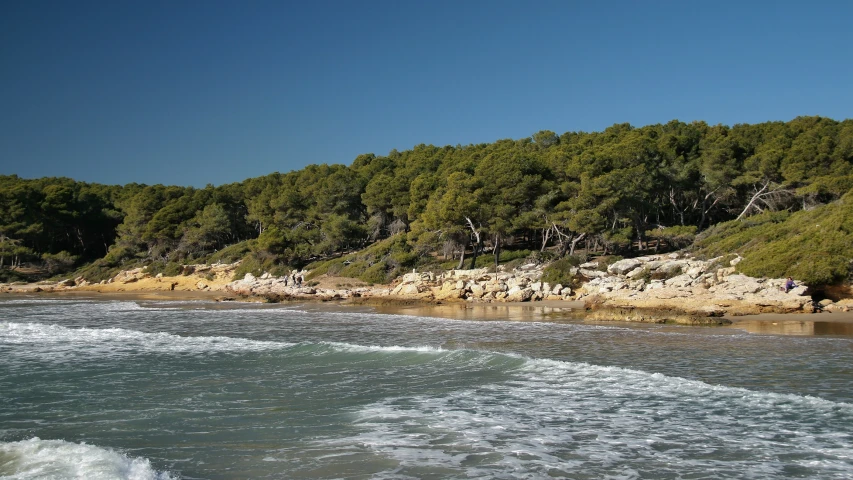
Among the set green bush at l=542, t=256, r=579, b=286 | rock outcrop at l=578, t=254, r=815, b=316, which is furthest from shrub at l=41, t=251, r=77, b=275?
rock outcrop at l=578, t=254, r=815, b=316

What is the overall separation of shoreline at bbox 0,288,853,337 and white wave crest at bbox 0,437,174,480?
51.7ft

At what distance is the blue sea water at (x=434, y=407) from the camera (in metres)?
7.03

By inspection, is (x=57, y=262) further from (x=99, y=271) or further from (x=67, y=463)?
(x=67, y=463)

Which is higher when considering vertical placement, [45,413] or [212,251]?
[212,251]

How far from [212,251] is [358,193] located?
15817 millimetres

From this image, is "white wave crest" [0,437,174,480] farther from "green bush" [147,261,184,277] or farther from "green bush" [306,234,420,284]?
"green bush" [147,261,184,277]

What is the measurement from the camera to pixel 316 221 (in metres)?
51.3

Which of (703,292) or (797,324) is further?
(703,292)

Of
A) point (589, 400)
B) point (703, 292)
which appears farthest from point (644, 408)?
point (703, 292)

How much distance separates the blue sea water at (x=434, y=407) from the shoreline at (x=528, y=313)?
1.62m

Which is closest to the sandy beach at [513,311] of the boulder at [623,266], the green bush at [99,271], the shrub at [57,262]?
the boulder at [623,266]

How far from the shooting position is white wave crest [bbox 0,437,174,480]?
6773mm

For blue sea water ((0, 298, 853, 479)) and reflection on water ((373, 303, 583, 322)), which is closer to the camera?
blue sea water ((0, 298, 853, 479))

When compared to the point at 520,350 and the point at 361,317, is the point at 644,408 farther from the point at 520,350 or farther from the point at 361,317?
the point at 361,317
